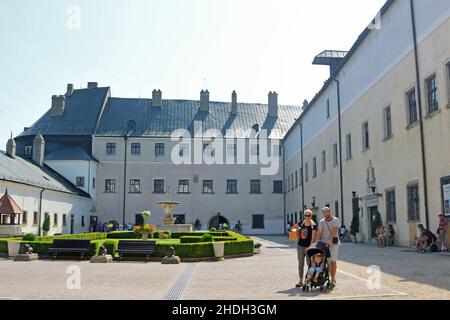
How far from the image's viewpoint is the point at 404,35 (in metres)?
22.4

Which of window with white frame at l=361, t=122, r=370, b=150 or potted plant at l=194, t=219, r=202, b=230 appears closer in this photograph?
window with white frame at l=361, t=122, r=370, b=150

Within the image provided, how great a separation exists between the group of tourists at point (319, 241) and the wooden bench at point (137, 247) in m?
8.70

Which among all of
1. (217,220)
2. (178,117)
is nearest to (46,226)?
(217,220)

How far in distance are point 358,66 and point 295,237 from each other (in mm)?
20721

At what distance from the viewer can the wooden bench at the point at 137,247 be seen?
18109mm

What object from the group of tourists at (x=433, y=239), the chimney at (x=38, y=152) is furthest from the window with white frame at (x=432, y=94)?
the chimney at (x=38, y=152)

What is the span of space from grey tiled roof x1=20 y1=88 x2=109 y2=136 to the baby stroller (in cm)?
4602

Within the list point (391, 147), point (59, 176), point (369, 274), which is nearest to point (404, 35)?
point (391, 147)

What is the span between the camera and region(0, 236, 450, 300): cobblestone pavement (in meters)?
9.33

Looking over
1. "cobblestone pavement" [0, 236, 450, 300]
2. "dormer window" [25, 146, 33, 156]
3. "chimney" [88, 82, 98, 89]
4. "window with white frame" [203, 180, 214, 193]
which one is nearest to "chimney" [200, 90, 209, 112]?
"window with white frame" [203, 180, 214, 193]

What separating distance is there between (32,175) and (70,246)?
72.7 ft

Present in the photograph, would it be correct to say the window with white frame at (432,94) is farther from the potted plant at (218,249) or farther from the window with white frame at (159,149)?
the window with white frame at (159,149)

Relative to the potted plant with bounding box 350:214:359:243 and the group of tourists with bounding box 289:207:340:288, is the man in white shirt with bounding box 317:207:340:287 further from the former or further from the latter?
the potted plant with bounding box 350:214:359:243

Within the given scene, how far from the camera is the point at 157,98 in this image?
193ft
